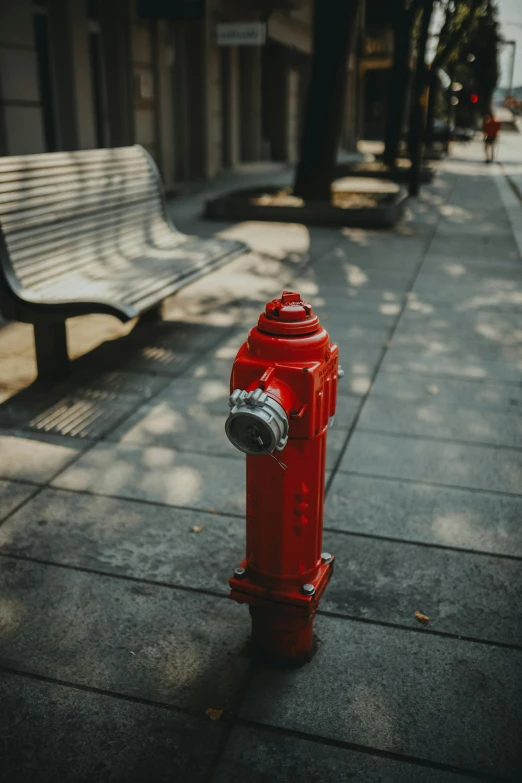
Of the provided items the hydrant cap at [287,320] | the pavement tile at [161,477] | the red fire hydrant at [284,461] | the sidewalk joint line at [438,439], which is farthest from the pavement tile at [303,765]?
the sidewalk joint line at [438,439]

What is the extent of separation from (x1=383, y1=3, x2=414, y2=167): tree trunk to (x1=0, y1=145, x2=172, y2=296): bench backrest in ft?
59.1

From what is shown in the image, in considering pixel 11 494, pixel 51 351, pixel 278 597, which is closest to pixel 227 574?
pixel 278 597

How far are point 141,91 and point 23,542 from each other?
12646mm

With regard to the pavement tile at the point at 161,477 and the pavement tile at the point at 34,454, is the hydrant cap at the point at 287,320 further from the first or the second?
the pavement tile at the point at 34,454

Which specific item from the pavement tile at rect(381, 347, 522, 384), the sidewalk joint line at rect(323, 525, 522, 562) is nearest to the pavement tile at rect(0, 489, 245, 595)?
the sidewalk joint line at rect(323, 525, 522, 562)

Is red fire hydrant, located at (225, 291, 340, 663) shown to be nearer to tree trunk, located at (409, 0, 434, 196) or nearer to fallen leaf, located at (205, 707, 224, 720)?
fallen leaf, located at (205, 707, 224, 720)

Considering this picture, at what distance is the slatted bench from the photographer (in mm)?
4801

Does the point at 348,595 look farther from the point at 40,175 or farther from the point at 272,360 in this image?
the point at 40,175

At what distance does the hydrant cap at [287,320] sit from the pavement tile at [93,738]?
4.03 ft

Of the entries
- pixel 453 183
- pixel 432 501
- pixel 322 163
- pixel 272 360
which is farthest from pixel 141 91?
pixel 272 360

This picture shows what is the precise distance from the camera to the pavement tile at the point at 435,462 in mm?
3995

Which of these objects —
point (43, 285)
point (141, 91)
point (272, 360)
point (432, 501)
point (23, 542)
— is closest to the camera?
point (272, 360)

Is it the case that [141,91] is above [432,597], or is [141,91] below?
above

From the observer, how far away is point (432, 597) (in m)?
3.04
